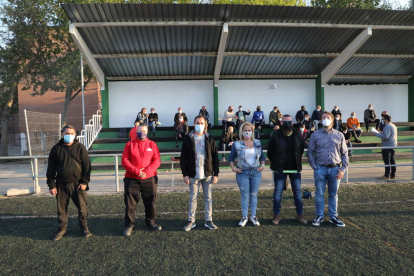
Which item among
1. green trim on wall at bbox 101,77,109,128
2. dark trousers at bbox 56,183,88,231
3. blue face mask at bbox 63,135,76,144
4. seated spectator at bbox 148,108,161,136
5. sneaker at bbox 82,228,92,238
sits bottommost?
sneaker at bbox 82,228,92,238

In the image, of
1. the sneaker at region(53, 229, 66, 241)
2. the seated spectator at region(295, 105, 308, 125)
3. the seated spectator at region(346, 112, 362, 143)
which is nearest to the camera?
the sneaker at region(53, 229, 66, 241)

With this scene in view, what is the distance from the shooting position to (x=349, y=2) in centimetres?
2127

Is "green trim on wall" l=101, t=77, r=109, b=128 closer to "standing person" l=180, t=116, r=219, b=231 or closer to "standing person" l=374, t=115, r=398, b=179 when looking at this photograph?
"standing person" l=180, t=116, r=219, b=231

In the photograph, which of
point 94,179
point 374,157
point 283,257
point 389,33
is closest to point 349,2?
point 389,33

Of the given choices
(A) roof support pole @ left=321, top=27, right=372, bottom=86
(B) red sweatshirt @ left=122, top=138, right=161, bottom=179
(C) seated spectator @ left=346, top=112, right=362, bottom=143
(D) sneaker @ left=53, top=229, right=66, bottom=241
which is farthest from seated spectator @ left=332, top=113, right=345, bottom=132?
(D) sneaker @ left=53, top=229, right=66, bottom=241

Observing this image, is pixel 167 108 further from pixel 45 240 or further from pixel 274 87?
pixel 45 240

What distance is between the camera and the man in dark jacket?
4.57 meters

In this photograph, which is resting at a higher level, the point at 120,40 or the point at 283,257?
Result: the point at 120,40

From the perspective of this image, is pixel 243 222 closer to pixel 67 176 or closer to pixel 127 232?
pixel 127 232

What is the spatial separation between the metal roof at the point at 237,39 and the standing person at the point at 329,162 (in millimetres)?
7512

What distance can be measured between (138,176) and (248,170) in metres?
1.75

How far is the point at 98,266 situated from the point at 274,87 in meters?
13.9

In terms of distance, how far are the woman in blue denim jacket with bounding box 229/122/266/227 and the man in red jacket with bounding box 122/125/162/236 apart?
1349 millimetres

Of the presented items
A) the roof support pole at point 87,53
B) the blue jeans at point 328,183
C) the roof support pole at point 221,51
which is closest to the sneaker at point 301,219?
the blue jeans at point 328,183
